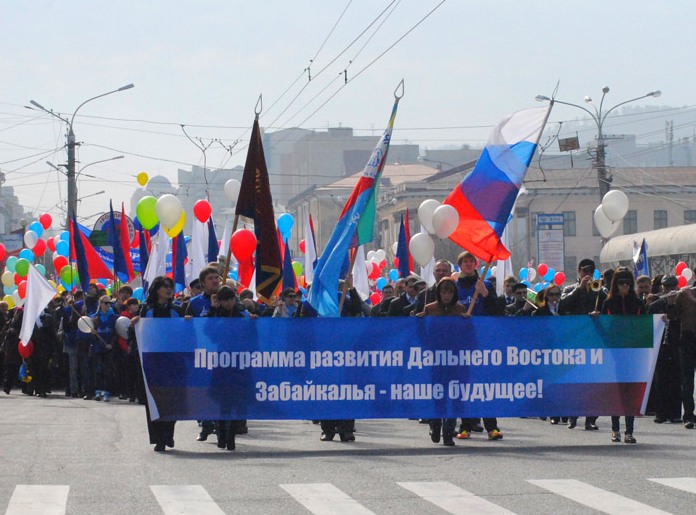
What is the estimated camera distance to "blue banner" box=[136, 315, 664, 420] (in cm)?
1317

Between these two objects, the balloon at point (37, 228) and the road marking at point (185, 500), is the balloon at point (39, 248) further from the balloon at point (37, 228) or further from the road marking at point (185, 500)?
the road marking at point (185, 500)

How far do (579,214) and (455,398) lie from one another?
71.9m

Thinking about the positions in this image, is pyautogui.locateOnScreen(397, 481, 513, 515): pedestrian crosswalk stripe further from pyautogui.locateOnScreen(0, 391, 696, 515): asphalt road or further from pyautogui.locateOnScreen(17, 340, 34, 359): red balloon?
pyautogui.locateOnScreen(17, 340, 34, 359): red balloon

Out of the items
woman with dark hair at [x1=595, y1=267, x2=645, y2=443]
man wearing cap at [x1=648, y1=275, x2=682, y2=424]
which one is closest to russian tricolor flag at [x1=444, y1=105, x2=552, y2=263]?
woman with dark hair at [x1=595, y1=267, x2=645, y2=443]

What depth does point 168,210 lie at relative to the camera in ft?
79.8

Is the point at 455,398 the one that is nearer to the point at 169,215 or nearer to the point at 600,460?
the point at 600,460

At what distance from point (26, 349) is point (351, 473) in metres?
14.1

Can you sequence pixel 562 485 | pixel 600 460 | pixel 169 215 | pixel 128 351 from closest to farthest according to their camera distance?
pixel 562 485 → pixel 600 460 → pixel 128 351 → pixel 169 215

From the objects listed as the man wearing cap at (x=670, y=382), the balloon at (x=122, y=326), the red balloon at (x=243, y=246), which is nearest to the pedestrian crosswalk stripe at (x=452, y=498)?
the man wearing cap at (x=670, y=382)

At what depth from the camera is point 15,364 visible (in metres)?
24.9

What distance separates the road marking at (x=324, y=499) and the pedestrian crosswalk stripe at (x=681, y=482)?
2342 mm

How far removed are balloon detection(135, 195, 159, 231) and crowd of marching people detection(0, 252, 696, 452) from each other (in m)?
1.99

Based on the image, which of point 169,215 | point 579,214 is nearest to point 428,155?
point 579,214

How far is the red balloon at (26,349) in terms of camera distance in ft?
78.4
